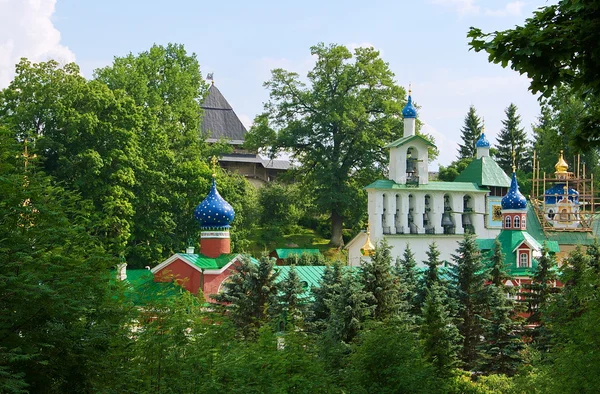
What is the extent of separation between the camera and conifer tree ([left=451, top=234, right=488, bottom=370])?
24.2 meters

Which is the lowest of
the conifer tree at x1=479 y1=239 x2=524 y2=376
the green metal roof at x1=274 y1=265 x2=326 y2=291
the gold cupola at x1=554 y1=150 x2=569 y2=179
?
the conifer tree at x1=479 y1=239 x2=524 y2=376

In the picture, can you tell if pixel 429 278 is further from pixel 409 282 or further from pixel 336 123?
pixel 336 123

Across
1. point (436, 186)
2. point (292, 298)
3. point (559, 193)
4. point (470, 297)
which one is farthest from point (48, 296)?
point (559, 193)

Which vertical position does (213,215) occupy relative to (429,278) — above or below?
above

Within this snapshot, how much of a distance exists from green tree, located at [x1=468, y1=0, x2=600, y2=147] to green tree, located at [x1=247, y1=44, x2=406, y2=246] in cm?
3376

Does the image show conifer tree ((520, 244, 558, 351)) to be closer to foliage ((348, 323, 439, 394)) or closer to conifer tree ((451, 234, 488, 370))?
conifer tree ((451, 234, 488, 370))

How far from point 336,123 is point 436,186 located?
6.95 m

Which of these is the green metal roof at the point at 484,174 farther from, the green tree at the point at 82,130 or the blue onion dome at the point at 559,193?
the green tree at the point at 82,130

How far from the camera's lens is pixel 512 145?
63.6m

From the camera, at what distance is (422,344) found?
815 inches

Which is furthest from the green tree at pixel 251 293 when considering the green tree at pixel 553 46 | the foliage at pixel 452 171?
the foliage at pixel 452 171

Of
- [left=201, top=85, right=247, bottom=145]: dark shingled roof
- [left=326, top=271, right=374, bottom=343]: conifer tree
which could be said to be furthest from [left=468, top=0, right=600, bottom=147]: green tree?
[left=201, top=85, right=247, bottom=145]: dark shingled roof

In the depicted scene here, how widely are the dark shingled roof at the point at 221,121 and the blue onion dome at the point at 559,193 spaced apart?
59.6 ft

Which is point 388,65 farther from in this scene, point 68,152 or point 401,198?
point 68,152
